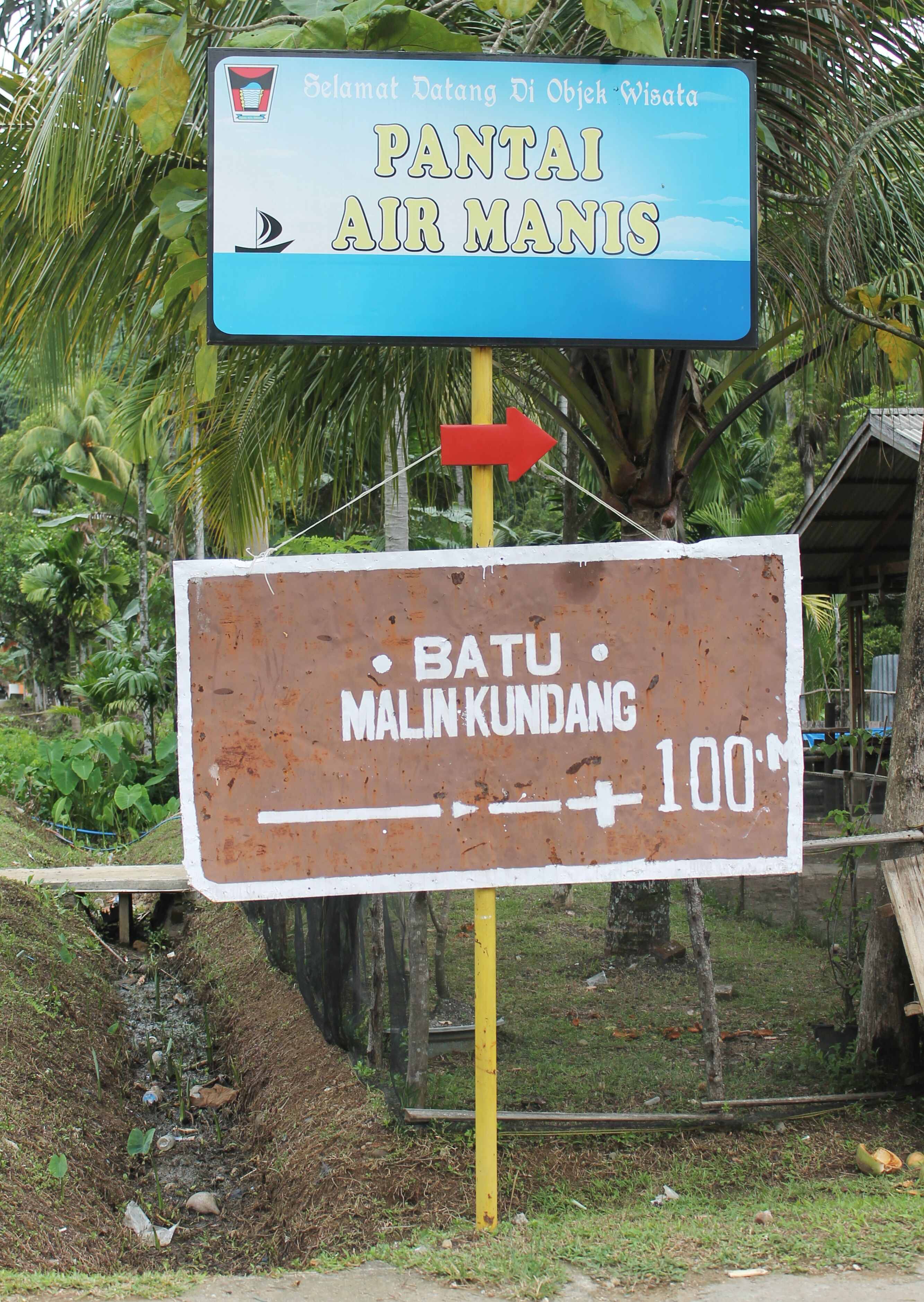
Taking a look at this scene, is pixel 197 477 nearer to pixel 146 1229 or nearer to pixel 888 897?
pixel 146 1229

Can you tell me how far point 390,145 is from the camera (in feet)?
9.78

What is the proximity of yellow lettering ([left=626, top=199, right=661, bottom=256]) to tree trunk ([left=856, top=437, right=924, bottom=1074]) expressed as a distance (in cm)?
216

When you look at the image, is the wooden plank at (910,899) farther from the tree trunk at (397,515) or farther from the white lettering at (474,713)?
the tree trunk at (397,515)

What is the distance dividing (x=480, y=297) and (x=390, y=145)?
49 centimetres

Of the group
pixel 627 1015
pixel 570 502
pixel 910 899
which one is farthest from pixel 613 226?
pixel 570 502

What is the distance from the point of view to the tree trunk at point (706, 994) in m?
4.09

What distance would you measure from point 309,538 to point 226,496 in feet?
3.23

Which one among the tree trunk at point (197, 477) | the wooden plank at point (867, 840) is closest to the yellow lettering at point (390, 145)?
the tree trunk at point (197, 477)

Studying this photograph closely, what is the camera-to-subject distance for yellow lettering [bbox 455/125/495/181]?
9.83 feet

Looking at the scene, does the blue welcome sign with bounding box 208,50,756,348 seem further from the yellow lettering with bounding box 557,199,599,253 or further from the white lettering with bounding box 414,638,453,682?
the white lettering with bounding box 414,638,453,682

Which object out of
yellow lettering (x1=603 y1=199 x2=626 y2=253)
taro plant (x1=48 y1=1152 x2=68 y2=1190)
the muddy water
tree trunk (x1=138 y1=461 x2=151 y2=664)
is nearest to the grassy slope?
taro plant (x1=48 y1=1152 x2=68 y2=1190)

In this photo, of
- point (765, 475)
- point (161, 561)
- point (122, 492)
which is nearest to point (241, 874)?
point (122, 492)

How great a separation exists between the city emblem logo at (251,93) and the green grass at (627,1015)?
3.76 meters

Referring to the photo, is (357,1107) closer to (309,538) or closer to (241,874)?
(241,874)
